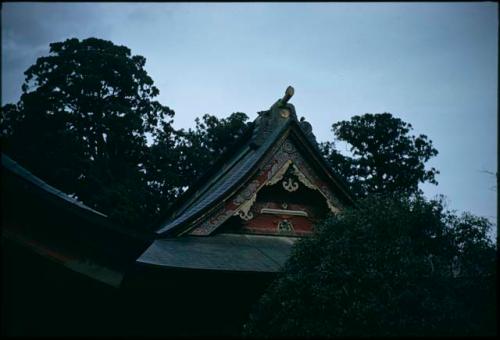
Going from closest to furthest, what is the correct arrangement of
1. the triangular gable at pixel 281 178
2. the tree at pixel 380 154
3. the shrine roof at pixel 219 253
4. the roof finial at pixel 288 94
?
the shrine roof at pixel 219 253, the triangular gable at pixel 281 178, the roof finial at pixel 288 94, the tree at pixel 380 154

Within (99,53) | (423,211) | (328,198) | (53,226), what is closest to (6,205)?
(53,226)

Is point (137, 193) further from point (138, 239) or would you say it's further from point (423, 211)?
point (423, 211)

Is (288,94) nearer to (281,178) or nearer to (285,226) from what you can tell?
(281,178)

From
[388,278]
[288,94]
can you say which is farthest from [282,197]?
[388,278]

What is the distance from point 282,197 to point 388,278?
218 inches

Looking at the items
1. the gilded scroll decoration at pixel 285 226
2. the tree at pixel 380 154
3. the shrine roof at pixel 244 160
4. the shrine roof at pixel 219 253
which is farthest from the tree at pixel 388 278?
the tree at pixel 380 154

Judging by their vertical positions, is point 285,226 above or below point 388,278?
above

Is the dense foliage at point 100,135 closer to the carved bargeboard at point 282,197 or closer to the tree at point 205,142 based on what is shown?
the tree at point 205,142

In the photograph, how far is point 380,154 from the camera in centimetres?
3266

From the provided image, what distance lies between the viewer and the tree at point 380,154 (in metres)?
31.2

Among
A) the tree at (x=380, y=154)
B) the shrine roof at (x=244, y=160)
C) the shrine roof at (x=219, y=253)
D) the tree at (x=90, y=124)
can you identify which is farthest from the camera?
the tree at (x=380, y=154)

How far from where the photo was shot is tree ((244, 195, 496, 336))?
4.19 meters

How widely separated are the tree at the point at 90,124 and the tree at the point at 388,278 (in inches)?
643

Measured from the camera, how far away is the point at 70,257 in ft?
15.4
